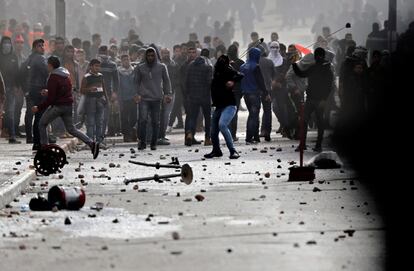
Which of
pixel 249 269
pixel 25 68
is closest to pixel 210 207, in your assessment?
pixel 249 269

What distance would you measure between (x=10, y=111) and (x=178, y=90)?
5.39 m

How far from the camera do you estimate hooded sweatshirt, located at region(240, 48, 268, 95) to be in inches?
1054

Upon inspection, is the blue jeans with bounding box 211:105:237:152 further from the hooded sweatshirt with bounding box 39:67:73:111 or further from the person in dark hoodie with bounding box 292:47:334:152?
the hooded sweatshirt with bounding box 39:67:73:111

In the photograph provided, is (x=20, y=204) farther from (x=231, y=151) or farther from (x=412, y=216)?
(x=231, y=151)

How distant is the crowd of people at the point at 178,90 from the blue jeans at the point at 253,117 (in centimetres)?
2

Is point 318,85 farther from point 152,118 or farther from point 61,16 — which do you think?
point 61,16

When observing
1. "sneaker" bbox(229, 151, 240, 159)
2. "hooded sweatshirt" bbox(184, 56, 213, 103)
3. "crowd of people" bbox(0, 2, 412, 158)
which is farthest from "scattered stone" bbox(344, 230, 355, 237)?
"hooded sweatshirt" bbox(184, 56, 213, 103)

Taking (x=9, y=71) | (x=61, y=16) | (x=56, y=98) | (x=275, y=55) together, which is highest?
(x=61, y=16)

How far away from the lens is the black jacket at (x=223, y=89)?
2328 cm

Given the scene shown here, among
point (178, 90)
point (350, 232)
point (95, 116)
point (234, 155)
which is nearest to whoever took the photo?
point (350, 232)

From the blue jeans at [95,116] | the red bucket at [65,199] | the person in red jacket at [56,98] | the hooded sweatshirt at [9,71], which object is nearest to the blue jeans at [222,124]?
the person in red jacket at [56,98]

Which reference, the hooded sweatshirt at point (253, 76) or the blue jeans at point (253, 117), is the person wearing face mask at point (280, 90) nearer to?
the blue jeans at point (253, 117)

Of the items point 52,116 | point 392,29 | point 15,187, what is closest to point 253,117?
point 52,116

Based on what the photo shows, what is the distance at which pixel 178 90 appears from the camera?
103ft
